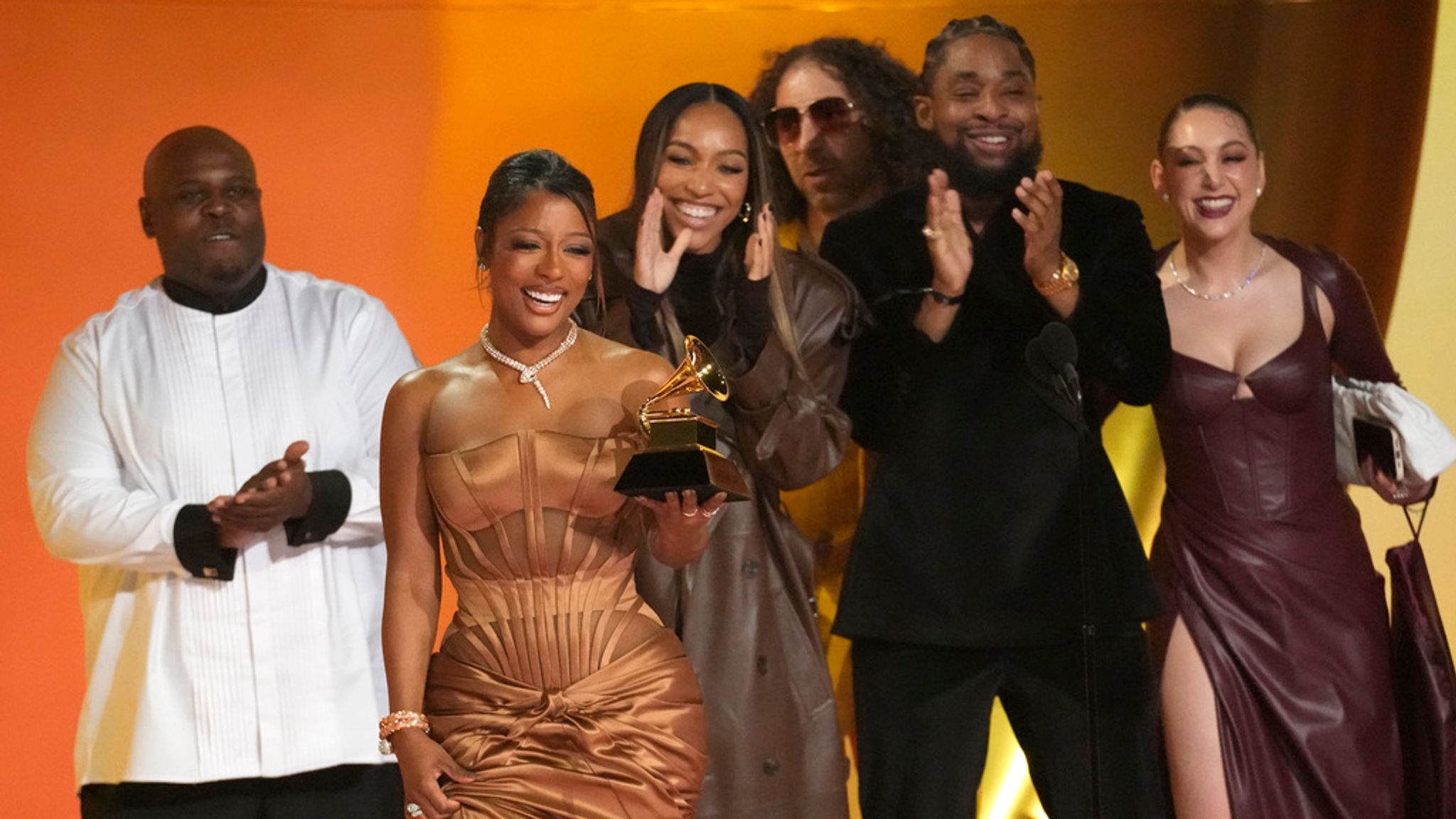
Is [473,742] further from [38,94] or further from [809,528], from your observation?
[38,94]

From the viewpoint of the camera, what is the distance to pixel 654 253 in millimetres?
4480

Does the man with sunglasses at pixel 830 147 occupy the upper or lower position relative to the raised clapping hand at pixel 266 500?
upper

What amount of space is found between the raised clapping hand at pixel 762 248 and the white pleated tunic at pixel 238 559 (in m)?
1.25

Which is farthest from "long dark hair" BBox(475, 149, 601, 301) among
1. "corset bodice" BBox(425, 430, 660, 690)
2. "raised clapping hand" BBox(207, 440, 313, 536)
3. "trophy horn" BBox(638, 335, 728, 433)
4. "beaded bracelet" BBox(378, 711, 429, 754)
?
"raised clapping hand" BBox(207, 440, 313, 536)

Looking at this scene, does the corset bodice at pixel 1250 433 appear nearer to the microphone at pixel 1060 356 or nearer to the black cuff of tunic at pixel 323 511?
the microphone at pixel 1060 356

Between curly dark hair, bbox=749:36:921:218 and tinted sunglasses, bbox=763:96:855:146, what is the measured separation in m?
0.04

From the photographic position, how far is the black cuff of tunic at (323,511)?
4.82 metres

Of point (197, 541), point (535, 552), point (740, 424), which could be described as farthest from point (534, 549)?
point (197, 541)

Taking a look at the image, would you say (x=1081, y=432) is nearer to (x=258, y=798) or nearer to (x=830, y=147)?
(x=830, y=147)

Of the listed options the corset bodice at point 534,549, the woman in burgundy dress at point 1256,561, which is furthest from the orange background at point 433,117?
the corset bodice at point 534,549

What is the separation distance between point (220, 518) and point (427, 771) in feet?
4.74

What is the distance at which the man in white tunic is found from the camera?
4.82m

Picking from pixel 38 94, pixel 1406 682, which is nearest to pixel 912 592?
pixel 1406 682

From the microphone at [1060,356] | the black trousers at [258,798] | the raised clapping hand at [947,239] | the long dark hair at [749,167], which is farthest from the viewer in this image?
the black trousers at [258,798]
